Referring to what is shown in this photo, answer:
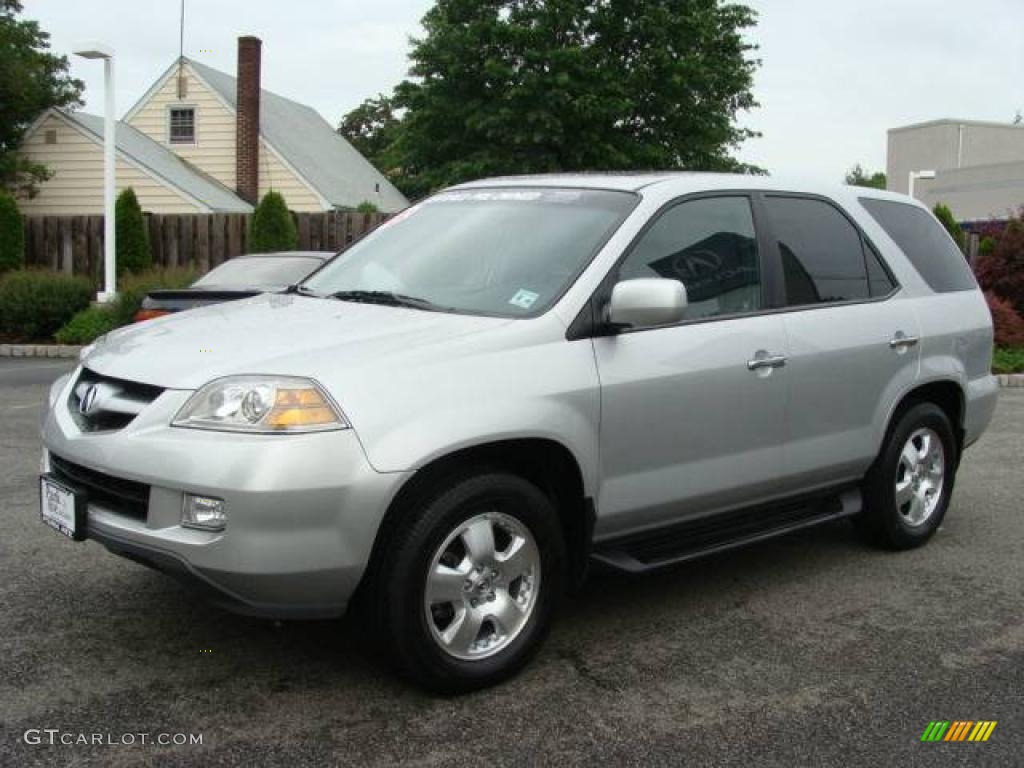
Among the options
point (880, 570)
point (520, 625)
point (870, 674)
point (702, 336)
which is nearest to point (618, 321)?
point (702, 336)

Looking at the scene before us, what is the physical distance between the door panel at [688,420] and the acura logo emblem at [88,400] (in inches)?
69.1

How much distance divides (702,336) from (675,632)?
118cm

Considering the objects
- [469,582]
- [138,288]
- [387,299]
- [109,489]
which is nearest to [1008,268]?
[138,288]

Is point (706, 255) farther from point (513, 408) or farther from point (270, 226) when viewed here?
point (270, 226)

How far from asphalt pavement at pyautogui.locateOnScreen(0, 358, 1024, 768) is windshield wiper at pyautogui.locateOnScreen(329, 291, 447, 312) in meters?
1.29

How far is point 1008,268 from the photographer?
17.1m

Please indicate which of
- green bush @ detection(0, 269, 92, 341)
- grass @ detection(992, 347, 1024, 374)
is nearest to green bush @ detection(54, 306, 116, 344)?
green bush @ detection(0, 269, 92, 341)

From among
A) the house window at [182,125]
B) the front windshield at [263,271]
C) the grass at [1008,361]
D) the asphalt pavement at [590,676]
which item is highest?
the house window at [182,125]

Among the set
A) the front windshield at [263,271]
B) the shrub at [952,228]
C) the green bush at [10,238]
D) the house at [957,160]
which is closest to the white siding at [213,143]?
the green bush at [10,238]

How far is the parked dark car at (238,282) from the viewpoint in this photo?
10.2 metres

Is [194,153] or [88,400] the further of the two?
[194,153]

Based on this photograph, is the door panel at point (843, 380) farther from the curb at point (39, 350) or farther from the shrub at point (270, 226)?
the shrub at point (270, 226)

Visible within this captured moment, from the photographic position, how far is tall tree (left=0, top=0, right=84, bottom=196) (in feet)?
93.0

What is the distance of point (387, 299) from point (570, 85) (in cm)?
2639
